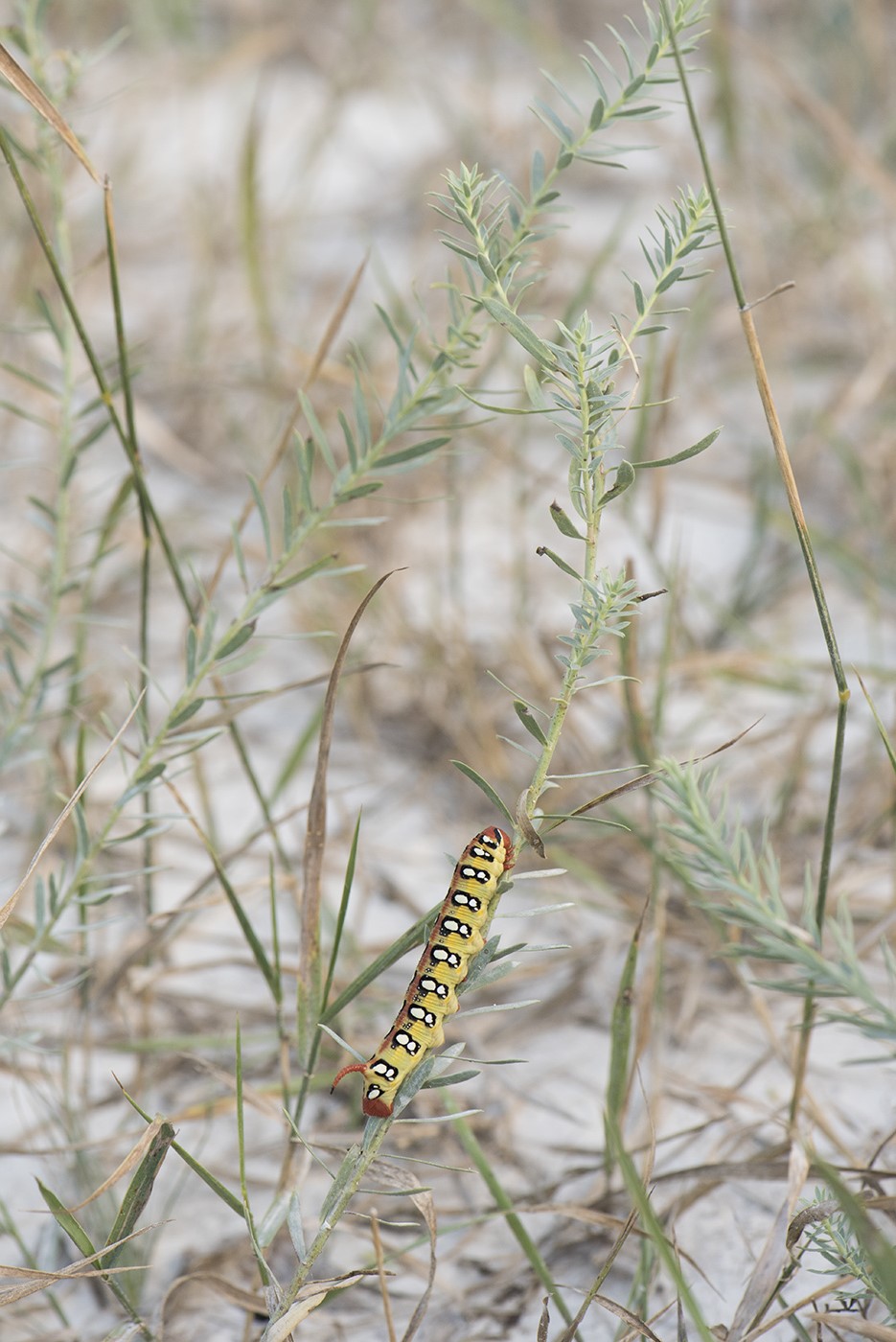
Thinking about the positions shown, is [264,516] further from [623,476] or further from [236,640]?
[623,476]

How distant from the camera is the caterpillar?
28.6 inches

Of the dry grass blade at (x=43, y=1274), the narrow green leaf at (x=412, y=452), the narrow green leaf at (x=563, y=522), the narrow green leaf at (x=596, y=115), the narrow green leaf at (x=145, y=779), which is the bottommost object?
the dry grass blade at (x=43, y=1274)

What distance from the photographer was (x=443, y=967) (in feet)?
2.43

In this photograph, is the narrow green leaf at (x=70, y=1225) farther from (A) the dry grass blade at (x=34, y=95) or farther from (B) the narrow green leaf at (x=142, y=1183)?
(A) the dry grass blade at (x=34, y=95)

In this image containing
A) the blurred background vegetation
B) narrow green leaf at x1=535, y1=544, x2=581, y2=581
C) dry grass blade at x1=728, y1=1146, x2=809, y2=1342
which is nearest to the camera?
narrow green leaf at x1=535, y1=544, x2=581, y2=581

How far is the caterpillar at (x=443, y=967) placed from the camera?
727 millimetres

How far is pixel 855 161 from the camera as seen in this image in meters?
2.37

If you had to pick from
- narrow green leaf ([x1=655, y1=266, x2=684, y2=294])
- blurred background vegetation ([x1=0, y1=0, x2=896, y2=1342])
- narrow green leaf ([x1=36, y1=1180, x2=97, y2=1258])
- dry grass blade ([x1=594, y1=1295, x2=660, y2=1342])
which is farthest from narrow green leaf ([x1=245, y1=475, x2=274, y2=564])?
dry grass blade ([x1=594, y1=1295, x2=660, y2=1342])

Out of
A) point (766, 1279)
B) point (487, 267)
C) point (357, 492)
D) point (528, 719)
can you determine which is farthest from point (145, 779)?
point (766, 1279)

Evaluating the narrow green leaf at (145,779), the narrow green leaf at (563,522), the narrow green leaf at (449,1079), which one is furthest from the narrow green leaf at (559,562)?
the narrow green leaf at (145,779)

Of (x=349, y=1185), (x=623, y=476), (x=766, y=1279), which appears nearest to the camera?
(x=623, y=476)

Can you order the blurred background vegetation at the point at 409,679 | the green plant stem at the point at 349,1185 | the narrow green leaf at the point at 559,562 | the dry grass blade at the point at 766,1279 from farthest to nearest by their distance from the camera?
the blurred background vegetation at the point at 409,679 < the dry grass blade at the point at 766,1279 < the green plant stem at the point at 349,1185 < the narrow green leaf at the point at 559,562

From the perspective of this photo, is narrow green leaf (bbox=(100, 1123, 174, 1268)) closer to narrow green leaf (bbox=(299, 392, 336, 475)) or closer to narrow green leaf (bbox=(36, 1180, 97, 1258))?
narrow green leaf (bbox=(36, 1180, 97, 1258))

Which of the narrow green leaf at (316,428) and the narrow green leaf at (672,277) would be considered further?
the narrow green leaf at (316,428)
